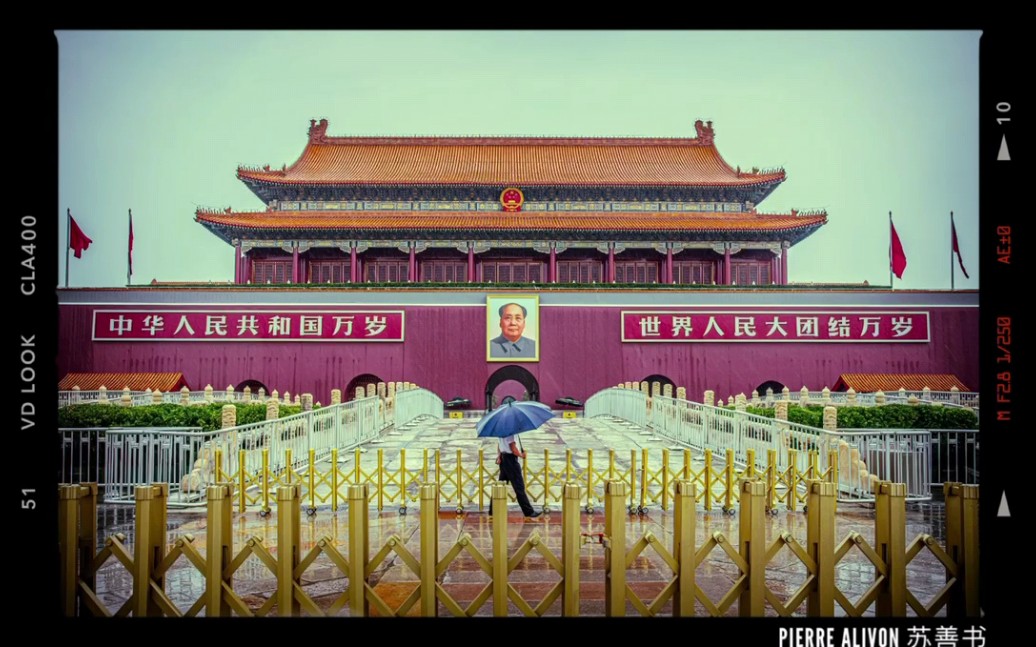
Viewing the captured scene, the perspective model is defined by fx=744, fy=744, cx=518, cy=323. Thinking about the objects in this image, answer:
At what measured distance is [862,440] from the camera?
11.1 m

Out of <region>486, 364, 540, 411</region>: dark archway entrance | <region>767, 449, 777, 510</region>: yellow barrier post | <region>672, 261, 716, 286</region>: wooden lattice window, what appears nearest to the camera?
<region>767, 449, 777, 510</region>: yellow barrier post

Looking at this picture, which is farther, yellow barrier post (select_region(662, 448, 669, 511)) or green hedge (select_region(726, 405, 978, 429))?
green hedge (select_region(726, 405, 978, 429))

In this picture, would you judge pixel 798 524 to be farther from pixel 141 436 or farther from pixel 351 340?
pixel 351 340

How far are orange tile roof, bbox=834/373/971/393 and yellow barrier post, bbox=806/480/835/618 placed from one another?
23.8 meters

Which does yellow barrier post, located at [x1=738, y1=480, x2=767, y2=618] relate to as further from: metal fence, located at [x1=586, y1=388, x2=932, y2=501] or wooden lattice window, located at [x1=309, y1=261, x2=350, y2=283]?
wooden lattice window, located at [x1=309, y1=261, x2=350, y2=283]

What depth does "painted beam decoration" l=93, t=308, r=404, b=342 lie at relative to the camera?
25.8 m

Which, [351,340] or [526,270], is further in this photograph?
[526,270]

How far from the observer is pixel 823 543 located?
3879 mm

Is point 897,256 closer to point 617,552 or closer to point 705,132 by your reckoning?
point 705,132

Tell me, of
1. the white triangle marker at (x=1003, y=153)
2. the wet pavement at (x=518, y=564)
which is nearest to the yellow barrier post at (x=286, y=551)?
the wet pavement at (x=518, y=564)

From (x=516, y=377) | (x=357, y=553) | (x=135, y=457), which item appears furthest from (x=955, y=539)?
(x=516, y=377)

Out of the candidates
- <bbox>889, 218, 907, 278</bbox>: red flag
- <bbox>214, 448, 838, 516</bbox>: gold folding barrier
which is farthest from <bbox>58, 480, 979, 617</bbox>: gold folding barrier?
<bbox>889, 218, 907, 278</bbox>: red flag

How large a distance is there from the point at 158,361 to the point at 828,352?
23.5m

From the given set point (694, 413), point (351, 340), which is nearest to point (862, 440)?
point (694, 413)
